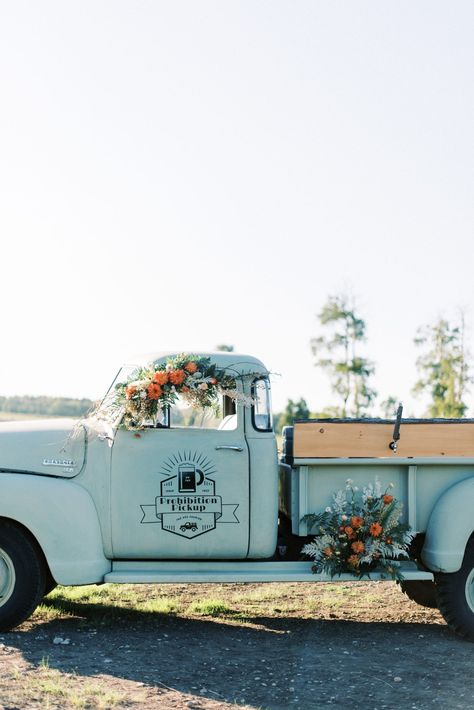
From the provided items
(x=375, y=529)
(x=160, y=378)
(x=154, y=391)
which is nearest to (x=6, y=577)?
(x=154, y=391)

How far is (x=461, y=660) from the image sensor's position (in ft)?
20.8

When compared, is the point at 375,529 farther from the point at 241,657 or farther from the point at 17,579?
the point at 17,579

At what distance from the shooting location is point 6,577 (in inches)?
259

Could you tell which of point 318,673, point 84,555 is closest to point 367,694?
point 318,673

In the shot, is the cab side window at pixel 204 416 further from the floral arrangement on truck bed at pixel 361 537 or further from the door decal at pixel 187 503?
the floral arrangement on truck bed at pixel 361 537

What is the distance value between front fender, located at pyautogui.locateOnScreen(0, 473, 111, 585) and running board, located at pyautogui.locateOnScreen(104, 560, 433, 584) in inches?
8.4

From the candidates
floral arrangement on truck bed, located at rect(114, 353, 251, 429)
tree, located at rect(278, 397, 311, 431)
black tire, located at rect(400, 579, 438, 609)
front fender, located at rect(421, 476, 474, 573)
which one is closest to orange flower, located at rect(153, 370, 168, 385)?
floral arrangement on truck bed, located at rect(114, 353, 251, 429)

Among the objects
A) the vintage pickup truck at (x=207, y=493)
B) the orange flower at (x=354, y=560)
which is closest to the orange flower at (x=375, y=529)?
the orange flower at (x=354, y=560)

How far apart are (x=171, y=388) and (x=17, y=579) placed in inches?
68.8

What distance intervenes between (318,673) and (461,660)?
111 cm

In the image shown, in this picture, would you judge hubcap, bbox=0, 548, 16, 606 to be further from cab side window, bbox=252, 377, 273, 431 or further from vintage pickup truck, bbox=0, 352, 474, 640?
cab side window, bbox=252, 377, 273, 431

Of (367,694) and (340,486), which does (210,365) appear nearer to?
(340,486)

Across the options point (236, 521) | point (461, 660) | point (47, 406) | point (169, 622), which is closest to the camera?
point (461, 660)

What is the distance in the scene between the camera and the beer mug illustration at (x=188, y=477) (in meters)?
6.71
